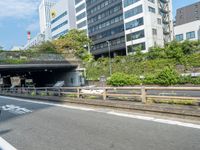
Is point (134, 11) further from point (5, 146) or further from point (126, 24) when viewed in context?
point (5, 146)

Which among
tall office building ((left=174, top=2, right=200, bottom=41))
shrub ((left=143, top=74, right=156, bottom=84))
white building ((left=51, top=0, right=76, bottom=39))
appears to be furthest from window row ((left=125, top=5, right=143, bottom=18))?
shrub ((left=143, top=74, right=156, bottom=84))

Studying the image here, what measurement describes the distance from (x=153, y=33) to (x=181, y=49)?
62.2 ft

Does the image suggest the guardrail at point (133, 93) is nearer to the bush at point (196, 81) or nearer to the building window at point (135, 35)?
the bush at point (196, 81)

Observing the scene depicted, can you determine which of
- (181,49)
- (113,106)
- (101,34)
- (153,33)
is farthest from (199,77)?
(101,34)

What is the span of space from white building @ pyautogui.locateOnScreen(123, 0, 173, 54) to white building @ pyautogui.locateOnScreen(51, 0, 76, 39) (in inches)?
1200

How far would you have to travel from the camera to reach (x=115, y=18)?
7325cm

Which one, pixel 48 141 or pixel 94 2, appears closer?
pixel 48 141

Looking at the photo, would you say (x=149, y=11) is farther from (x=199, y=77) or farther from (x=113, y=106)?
(x=113, y=106)

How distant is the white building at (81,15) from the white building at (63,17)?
170 inches

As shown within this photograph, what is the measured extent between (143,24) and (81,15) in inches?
1210

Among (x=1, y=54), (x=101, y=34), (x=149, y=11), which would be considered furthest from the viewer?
(x=101, y=34)

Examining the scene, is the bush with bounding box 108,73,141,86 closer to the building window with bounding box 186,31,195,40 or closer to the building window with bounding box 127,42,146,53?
the building window with bounding box 127,42,146,53

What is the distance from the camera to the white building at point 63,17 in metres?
95.5

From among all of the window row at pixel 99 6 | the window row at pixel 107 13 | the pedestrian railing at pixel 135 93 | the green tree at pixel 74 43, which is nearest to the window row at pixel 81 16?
the window row at pixel 99 6
